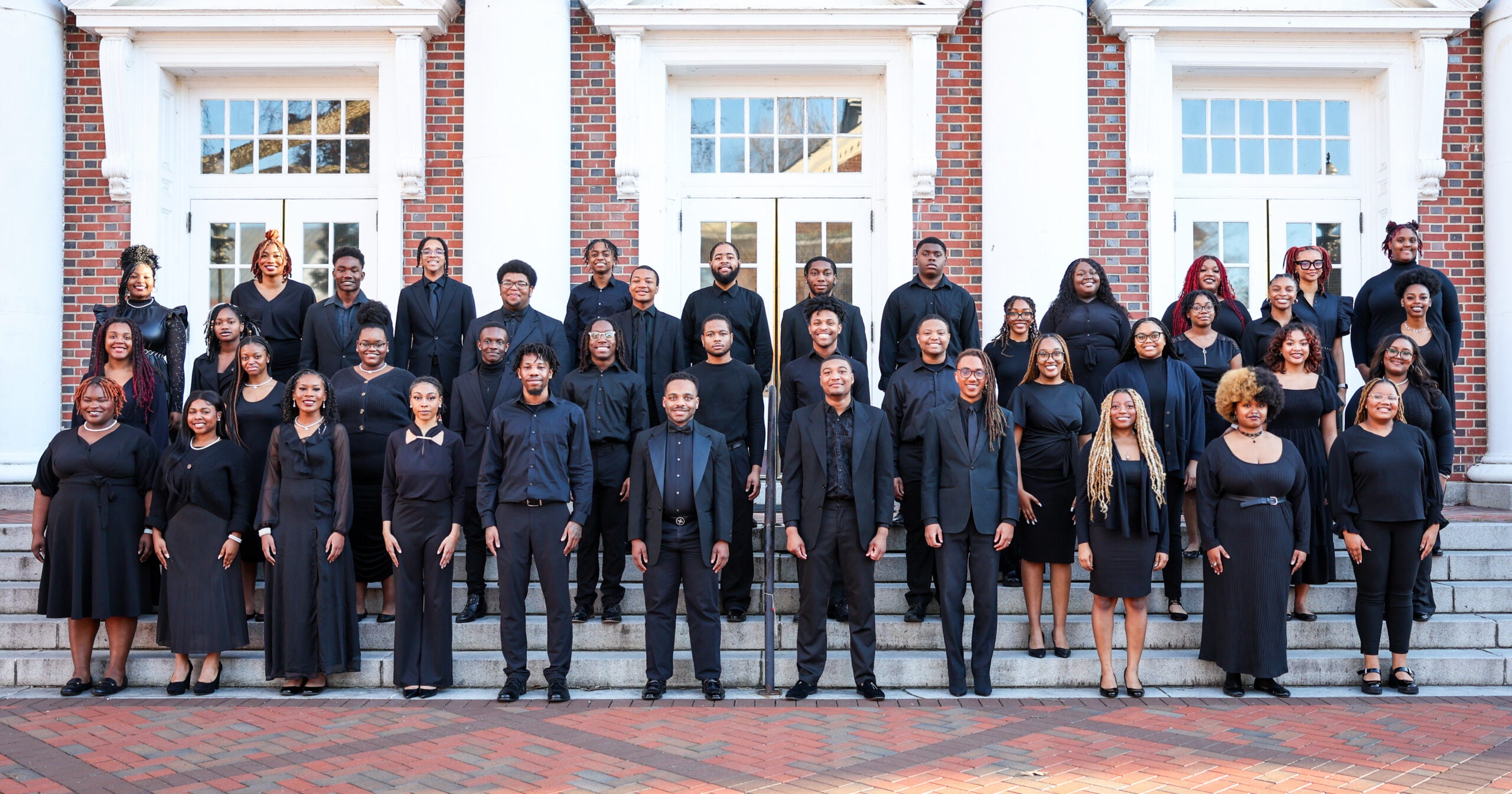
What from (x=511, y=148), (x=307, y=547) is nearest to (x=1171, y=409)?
(x=307, y=547)

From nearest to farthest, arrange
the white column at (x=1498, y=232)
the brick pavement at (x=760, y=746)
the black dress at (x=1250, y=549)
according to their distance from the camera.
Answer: the brick pavement at (x=760, y=746)
the black dress at (x=1250, y=549)
the white column at (x=1498, y=232)

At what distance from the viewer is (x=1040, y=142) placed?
372 inches

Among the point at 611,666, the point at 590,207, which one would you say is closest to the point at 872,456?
the point at 611,666

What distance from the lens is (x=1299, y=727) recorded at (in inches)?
231

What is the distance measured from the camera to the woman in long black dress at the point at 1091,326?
7.70 meters

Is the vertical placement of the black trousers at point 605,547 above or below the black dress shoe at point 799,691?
above

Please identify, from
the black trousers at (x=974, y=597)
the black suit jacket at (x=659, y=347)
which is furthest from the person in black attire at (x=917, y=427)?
the black suit jacket at (x=659, y=347)

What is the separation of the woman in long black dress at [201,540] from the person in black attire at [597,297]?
2022mm

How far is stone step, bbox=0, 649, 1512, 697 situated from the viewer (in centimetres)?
682

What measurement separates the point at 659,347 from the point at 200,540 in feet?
8.93

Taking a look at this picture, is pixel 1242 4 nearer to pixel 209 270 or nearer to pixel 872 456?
pixel 872 456

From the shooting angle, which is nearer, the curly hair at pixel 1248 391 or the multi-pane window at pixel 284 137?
the curly hair at pixel 1248 391

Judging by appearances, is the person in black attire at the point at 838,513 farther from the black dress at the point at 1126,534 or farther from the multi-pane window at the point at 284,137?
the multi-pane window at the point at 284,137

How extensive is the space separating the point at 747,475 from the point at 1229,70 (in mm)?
5602
